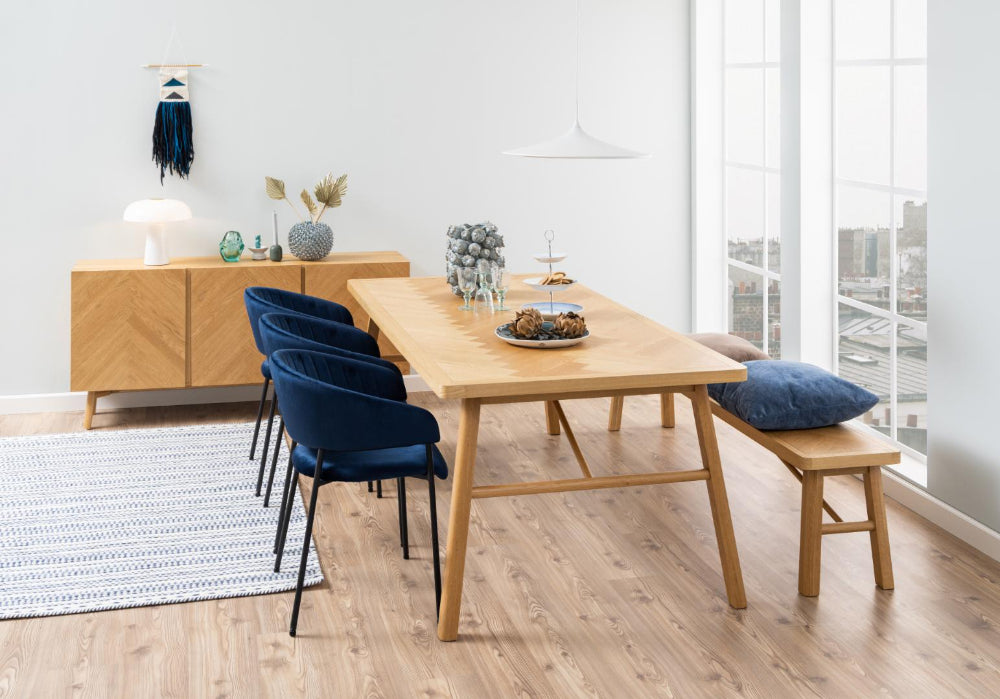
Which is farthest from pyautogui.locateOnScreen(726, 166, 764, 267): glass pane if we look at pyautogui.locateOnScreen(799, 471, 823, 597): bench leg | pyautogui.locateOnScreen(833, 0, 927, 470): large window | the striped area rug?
the striped area rug

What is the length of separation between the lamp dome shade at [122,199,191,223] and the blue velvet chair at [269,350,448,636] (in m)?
2.56

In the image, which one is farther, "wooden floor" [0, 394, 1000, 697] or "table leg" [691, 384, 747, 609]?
"table leg" [691, 384, 747, 609]

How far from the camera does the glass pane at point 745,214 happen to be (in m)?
6.47

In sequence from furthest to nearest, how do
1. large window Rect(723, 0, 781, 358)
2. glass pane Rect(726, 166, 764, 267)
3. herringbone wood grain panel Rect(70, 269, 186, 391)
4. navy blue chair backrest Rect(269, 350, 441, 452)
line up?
glass pane Rect(726, 166, 764, 267) < large window Rect(723, 0, 781, 358) < herringbone wood grain panel Rect(70, 269, 186, 391) < navy blue chair backrest Rect(269, 350, 441, 452)

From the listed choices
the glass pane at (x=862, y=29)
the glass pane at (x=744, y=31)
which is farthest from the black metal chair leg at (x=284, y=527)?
the glass pane at (x=744, y=31)

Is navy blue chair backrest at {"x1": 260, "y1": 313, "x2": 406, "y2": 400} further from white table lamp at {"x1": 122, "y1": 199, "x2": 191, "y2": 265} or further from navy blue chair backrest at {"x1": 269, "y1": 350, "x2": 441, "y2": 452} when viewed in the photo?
white table lamp at {"x1": 122, "y1": 199, "x2": 191, "y2": 265}

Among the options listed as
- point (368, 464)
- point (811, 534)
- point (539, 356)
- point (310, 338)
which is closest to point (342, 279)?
point (310, 338)

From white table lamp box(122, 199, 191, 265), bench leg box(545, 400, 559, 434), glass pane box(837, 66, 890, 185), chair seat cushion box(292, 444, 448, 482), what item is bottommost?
bench leg box(545, 400, 559, 434)

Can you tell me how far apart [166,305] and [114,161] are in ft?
3.12

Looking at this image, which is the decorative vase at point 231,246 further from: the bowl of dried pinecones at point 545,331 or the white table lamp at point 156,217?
the bowl of dried pinecones at point 545,331

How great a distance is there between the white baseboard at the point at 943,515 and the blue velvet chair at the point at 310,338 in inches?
83.1

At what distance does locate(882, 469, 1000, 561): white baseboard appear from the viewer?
4.14 meters

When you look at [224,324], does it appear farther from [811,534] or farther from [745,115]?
[811,534]

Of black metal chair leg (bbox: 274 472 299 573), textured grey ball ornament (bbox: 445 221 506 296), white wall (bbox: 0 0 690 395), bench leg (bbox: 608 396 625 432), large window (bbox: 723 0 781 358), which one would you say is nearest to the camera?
black metal chair leg (bbox: 274 472 299 573)
